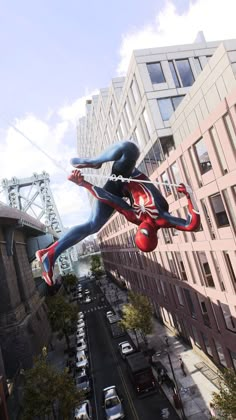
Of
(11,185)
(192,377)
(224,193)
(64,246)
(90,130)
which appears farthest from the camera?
(11,185)

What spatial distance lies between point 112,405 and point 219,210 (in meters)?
17.9

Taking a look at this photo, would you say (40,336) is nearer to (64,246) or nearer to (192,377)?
(192,377)

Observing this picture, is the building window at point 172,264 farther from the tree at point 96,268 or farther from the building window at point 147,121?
the tree at point 96,268

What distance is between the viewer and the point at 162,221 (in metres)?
7.84

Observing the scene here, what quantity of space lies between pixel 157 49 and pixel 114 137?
37.7 ft

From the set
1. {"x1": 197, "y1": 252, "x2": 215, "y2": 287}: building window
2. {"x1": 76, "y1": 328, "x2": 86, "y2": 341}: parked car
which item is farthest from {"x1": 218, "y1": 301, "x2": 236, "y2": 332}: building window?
{"x1": 76, "y1": 328, "x2": 86, "y2": 341}: parked car

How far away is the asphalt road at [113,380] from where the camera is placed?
24.1 m

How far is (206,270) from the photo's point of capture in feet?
93.6

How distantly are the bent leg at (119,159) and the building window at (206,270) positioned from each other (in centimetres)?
2269

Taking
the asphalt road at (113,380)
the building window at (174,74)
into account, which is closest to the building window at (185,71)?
the building window at (174,74)

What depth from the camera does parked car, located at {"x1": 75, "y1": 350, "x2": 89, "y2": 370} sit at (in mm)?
34138

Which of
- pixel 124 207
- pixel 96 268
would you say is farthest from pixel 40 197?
pixel 124 207

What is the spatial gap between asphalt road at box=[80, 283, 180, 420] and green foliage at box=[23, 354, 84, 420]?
4068 mm

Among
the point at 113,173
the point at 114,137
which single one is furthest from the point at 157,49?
the point at 113,173
